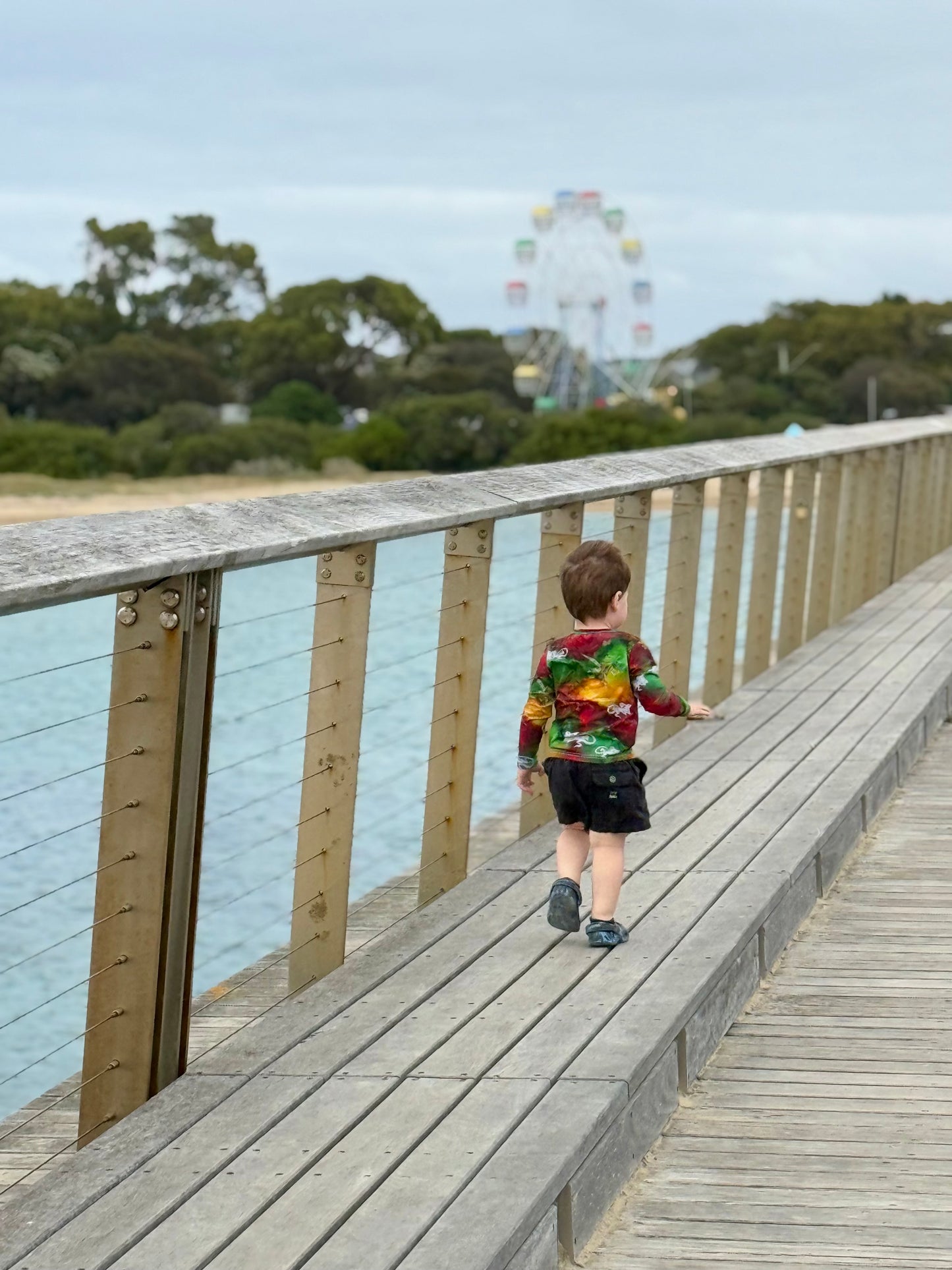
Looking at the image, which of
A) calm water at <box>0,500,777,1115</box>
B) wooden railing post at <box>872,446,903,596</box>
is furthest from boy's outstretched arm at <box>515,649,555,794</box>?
wooden railing post at <box>872,446,903,596</box>

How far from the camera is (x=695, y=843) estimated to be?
4.81 m

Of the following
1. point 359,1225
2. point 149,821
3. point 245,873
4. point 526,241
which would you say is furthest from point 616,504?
point 526,241

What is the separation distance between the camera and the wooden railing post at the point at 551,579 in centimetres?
499

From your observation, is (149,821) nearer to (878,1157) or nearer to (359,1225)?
(359,1225)

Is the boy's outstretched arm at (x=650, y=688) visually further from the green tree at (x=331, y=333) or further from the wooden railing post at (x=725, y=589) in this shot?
the green tree at (x=331, y=333)

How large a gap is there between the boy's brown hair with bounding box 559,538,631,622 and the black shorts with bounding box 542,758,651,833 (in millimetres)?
313

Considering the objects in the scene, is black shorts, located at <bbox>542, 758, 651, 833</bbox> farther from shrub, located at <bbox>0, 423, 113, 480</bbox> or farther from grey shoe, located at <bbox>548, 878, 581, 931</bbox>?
shrub, located at <bbox>0, 423, 113, 480</bbox>

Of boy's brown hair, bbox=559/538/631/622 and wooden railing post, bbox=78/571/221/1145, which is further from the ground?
boy's brown hair, bbox=559/538/631/622

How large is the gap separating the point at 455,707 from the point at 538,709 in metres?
0.53

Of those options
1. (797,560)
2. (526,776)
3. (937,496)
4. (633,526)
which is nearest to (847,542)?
(797,560)

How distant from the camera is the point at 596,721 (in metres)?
3.98

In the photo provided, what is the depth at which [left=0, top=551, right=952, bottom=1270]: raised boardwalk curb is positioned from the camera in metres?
2.55

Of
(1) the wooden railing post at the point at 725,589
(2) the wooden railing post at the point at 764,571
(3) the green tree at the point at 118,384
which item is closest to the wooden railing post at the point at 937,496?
(2) the wooden railing post at the point at 764,571

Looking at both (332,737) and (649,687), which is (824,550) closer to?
(649,687)
